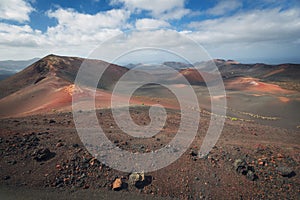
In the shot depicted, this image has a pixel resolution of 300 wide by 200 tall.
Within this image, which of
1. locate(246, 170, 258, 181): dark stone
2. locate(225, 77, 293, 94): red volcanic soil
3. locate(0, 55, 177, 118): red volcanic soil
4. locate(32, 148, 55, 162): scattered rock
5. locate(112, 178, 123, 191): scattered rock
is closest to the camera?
locate(112, 178, 123, 191): scattered rock

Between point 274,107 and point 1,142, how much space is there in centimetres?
3052

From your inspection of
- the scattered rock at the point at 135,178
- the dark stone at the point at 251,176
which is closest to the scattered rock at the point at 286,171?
the dark stone at the point at 251,176

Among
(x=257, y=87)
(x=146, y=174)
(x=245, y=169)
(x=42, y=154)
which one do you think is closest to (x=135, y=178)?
(x=146, y=174)

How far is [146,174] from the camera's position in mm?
6105

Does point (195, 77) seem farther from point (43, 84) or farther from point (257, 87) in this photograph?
point (43, 84)

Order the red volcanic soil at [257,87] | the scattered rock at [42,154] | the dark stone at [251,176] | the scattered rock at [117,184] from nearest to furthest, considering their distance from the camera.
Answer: the scattered rock at [117,184]
the dark stone at [251,176]
the scattered rock at [42,154]
the red volcanic soil at [257,87]

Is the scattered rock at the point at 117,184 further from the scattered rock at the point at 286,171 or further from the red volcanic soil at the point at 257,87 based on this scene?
the red volcanic soil at the point at 257,87

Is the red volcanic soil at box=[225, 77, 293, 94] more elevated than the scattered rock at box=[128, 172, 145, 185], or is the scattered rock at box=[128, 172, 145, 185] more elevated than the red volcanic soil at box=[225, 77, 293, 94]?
the scattered rock at box=[128, 172, 145, 185]

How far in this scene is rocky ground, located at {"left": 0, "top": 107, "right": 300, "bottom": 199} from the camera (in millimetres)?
5546

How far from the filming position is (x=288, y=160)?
24.1 ft

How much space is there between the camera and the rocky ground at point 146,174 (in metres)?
5.55

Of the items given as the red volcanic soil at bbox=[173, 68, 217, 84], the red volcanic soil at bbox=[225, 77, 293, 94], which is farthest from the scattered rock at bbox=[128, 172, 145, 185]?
the red volcanic soil at bbox=[173, 68, 217, 84]

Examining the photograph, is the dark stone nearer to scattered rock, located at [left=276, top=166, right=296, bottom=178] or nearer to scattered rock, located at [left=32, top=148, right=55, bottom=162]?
scattered rock, located at [left=276, top=166, right=296, bottom=178]

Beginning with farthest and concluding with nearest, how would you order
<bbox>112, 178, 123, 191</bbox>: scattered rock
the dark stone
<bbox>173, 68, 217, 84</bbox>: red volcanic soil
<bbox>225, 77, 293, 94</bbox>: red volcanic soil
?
<bbox>173, 68, 217, 84</bbox>: red volcanic soil → <bbox>225, 77, 293, 94</bbox>: red volcanic soil → the dark stone → <bbox>112, 178, 123, 191</bbox>: scattered rock
